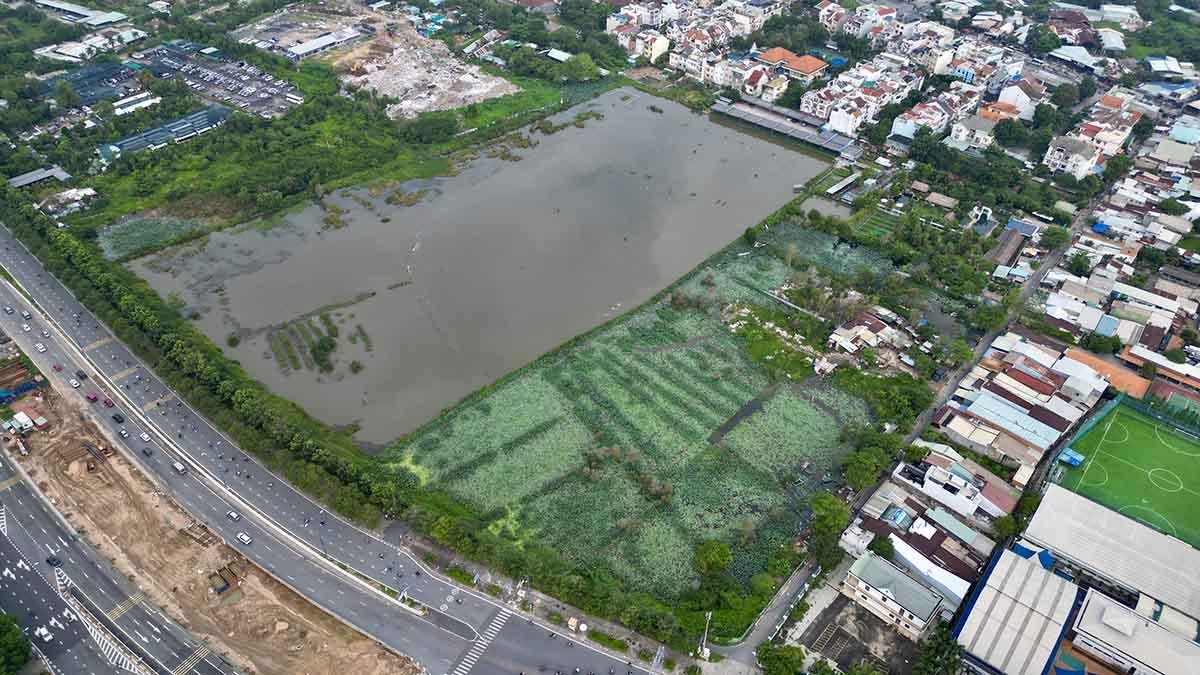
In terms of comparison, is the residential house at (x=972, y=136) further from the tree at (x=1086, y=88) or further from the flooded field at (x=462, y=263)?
the tree at (x=1086, y=88)

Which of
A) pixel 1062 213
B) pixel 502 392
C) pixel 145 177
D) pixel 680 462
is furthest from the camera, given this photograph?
pixel 145 177

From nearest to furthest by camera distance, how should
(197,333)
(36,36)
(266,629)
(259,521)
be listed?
(266,629)
(259,521)
(197,333)
(36,36)

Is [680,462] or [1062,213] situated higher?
[1062,213]

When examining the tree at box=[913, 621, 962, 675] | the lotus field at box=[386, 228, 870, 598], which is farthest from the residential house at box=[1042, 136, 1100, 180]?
the tree at box=[913, 621, 962, 675]

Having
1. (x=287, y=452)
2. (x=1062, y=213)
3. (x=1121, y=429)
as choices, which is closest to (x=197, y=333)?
(x=287, y=452)

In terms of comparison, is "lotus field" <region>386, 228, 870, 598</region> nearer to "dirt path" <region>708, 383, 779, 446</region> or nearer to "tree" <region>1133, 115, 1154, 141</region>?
"dirt path" <region>708, 383, 779, 446</region>

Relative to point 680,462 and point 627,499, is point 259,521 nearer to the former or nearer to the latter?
point 627,499

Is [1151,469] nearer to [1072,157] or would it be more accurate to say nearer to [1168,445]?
[1168,445]
